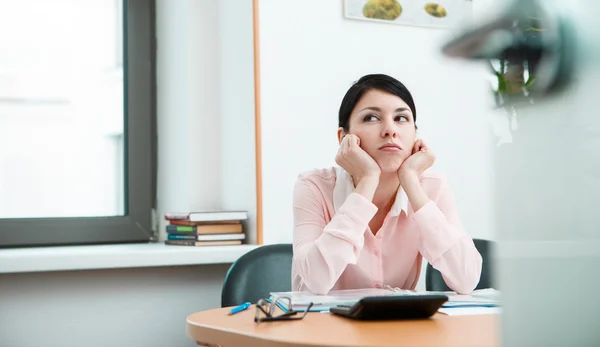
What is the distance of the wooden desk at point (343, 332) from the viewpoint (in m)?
0.93

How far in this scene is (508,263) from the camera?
0.42m

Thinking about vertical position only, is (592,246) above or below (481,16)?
below

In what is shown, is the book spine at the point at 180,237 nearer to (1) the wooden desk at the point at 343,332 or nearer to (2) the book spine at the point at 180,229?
(2) the book spine at the point at 180,229

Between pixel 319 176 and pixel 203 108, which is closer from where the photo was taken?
pixel 319 176

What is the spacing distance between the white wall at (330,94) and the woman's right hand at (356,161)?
0.74 meters

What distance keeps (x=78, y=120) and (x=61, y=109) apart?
0.08m

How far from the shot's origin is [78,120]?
2.82 m

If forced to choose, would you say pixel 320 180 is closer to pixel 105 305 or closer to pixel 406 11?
pixel 105 305

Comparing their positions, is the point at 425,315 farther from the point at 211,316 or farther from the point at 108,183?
the point at 108,183

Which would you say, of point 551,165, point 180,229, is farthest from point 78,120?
point 551,165

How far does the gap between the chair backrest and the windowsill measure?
533 mm

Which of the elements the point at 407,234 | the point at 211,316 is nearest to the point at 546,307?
the point at 211,316

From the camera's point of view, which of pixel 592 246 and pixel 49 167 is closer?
pixel 592 246

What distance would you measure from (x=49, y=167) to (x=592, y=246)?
8.82ft
